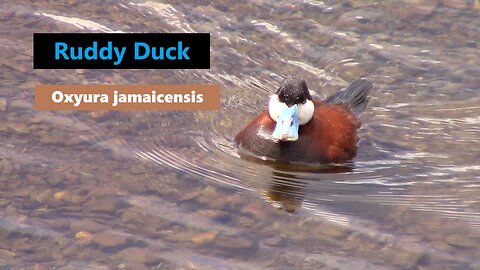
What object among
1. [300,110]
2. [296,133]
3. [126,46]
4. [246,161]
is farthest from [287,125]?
[126,46]

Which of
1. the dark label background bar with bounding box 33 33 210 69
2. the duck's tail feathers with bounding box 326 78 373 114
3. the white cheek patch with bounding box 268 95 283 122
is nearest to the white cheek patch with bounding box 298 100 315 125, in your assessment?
the white cheek patch with bounding box 268 95 283 122

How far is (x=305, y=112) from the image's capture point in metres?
8.03

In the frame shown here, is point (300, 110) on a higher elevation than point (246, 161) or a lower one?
higher

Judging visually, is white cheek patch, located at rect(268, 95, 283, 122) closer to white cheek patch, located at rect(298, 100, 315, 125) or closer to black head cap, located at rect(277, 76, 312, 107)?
black head cap, located at rect(277, 76, 312, 107)

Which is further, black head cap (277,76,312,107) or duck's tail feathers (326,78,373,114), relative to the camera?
duck's tail feathers (326,78,373,114)

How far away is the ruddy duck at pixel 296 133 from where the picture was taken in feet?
25.9

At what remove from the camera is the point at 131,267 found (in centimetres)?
643

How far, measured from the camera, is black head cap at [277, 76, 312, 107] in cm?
794

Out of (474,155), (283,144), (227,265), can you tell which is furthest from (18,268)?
(474,155)

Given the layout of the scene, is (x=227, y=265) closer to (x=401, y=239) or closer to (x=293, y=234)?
(x=293, y=234)

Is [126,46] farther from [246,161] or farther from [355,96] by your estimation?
[355,96]

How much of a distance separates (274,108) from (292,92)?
196mm

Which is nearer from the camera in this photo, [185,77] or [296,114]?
[296,114]

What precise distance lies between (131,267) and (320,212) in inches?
57.7
